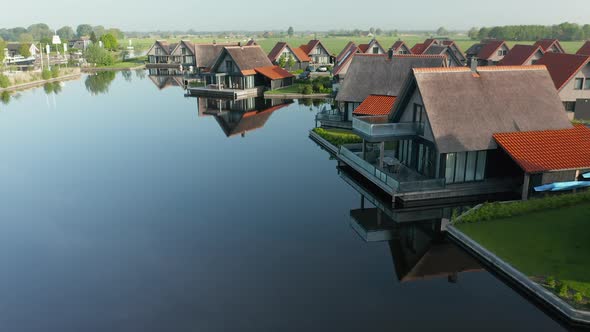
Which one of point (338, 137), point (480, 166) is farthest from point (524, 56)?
point (480, 166)

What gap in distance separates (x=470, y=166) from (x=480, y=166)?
787mm

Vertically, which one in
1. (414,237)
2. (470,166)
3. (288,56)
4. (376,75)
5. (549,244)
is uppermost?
(288,56)

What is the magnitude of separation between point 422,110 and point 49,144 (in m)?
36.0

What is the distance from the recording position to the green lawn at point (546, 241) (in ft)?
63.0

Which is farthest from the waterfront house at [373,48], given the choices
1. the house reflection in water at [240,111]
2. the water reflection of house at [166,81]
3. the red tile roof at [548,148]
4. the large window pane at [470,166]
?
the large window pane at [470,166]

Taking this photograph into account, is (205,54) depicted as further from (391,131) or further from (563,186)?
(563,186)

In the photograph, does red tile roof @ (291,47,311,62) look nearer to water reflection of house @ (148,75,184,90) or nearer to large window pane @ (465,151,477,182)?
water reflection of house @ (148,75,184,90)

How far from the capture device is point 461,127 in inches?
1154

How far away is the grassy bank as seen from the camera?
18344 millimetres

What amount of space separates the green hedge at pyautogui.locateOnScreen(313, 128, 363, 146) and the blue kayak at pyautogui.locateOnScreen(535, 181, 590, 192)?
59.5 ft

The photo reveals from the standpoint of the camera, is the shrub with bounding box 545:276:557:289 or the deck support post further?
the deck support post

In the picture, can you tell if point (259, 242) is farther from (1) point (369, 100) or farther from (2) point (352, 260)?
(1) point (369, 100)

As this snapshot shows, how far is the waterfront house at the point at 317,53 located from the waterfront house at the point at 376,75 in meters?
63.0

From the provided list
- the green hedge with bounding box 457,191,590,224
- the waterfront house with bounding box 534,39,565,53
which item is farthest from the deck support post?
the waterfront house with bounding box 534,39,565,53
